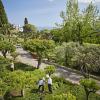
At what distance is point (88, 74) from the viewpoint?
1123 inches

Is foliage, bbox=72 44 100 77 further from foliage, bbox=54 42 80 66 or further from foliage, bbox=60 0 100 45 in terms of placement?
foliage, bbox=60 0 100 45

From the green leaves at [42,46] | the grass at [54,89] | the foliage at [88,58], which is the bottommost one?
the grass at [54,89]

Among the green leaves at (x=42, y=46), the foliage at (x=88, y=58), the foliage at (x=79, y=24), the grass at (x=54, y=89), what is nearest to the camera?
the grass at (x=54, y=89)

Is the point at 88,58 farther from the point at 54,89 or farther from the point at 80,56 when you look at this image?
the point at 54,89

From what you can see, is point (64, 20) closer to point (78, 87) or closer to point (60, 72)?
point (60, 72)

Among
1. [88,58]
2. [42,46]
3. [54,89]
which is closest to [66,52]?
[42,46]

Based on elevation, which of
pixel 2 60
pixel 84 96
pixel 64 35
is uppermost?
pixel 64 35

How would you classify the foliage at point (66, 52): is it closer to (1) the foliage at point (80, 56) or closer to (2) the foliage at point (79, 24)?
(1) the foliage at point (80, 56)

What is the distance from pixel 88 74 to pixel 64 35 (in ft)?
45.4

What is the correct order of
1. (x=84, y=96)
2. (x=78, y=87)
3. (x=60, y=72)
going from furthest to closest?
(x=60, y=72) < (x=78, y=87) < (x=84, y=96)

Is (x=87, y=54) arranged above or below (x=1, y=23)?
below

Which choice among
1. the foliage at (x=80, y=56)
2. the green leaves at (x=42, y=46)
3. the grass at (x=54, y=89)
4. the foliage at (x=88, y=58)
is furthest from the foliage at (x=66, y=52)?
the grass at (x=54, y=89)

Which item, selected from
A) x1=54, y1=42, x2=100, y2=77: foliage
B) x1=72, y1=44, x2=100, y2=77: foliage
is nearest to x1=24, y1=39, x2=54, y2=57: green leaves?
x1=54, y1=42, x2=100, y2=77: foliage

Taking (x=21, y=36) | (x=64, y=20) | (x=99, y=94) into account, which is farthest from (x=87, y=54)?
(x=21, y=36)
